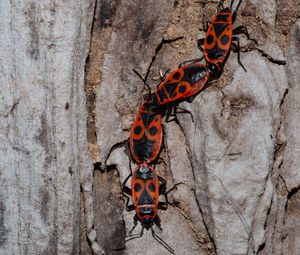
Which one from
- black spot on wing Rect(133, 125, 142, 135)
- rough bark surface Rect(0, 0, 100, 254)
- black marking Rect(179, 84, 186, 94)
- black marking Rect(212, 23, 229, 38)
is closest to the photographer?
rough bark surface Rect(0, 0, 100, 254)

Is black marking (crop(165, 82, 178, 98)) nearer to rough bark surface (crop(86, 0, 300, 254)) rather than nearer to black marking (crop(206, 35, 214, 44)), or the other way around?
rough bark surface (crop(86, 0, 300, 254))

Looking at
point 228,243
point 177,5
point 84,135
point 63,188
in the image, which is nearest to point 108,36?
point 177,5

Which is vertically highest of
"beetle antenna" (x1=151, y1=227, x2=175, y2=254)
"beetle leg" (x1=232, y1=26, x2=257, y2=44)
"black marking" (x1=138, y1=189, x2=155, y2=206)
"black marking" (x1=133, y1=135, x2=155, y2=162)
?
"beetle leg" (x1=232, y1=26, x2=257, y2=44)

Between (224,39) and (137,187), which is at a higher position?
(224,39)

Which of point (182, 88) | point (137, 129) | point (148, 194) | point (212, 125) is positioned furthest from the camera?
point (148, 194)

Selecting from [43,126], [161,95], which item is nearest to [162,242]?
[161,95]

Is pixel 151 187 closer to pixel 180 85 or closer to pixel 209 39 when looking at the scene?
pixel 180 85

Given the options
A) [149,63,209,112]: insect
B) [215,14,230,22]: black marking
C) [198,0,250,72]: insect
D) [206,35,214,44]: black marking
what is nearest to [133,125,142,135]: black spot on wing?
[149,63,209,112]: insect
